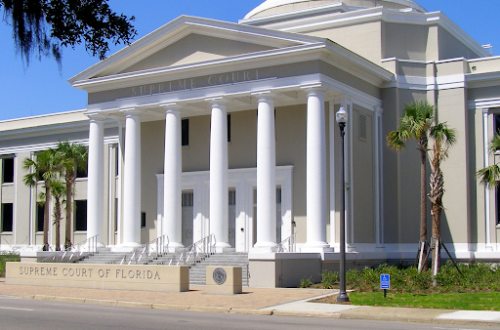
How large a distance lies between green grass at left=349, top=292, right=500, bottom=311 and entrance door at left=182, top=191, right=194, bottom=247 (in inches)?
568

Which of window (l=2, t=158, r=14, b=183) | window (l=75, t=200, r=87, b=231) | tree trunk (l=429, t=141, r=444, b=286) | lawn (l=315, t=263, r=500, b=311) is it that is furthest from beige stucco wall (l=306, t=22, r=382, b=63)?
window (l=2, t=158, r=14, b=183)

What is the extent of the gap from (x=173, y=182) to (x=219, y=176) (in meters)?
2.65

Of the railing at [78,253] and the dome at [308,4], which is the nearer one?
the railing at [78,253]

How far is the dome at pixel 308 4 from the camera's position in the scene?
38781 mm

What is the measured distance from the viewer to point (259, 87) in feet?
98.7

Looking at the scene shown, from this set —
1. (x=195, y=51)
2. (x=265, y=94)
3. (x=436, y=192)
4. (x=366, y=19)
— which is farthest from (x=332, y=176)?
(x=366, y=19)

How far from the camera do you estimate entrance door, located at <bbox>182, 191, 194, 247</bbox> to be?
35.9 m

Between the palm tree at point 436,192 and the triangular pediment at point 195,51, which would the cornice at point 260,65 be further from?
the palm tree at point 436,192

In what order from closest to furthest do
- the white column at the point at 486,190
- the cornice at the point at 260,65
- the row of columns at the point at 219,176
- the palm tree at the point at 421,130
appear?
the palm tree at the point at 421,130 → the row of columns at the point at 219,176 → the cornice at the point at 260,65 → the white column at the point at 486,190

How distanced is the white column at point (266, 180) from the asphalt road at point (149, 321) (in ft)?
31.7

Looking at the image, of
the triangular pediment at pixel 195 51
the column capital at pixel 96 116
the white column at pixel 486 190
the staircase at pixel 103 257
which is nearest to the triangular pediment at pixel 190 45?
the triangular pediment at pixel 195 51

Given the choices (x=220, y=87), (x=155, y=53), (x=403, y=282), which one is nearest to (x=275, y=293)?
(x=403, y=282)

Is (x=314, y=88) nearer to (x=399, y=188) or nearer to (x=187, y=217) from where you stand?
(x=399, y=188)

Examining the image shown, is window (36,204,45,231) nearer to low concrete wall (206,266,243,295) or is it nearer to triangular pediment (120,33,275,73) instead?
triangular pediment (120,33,275,73)
